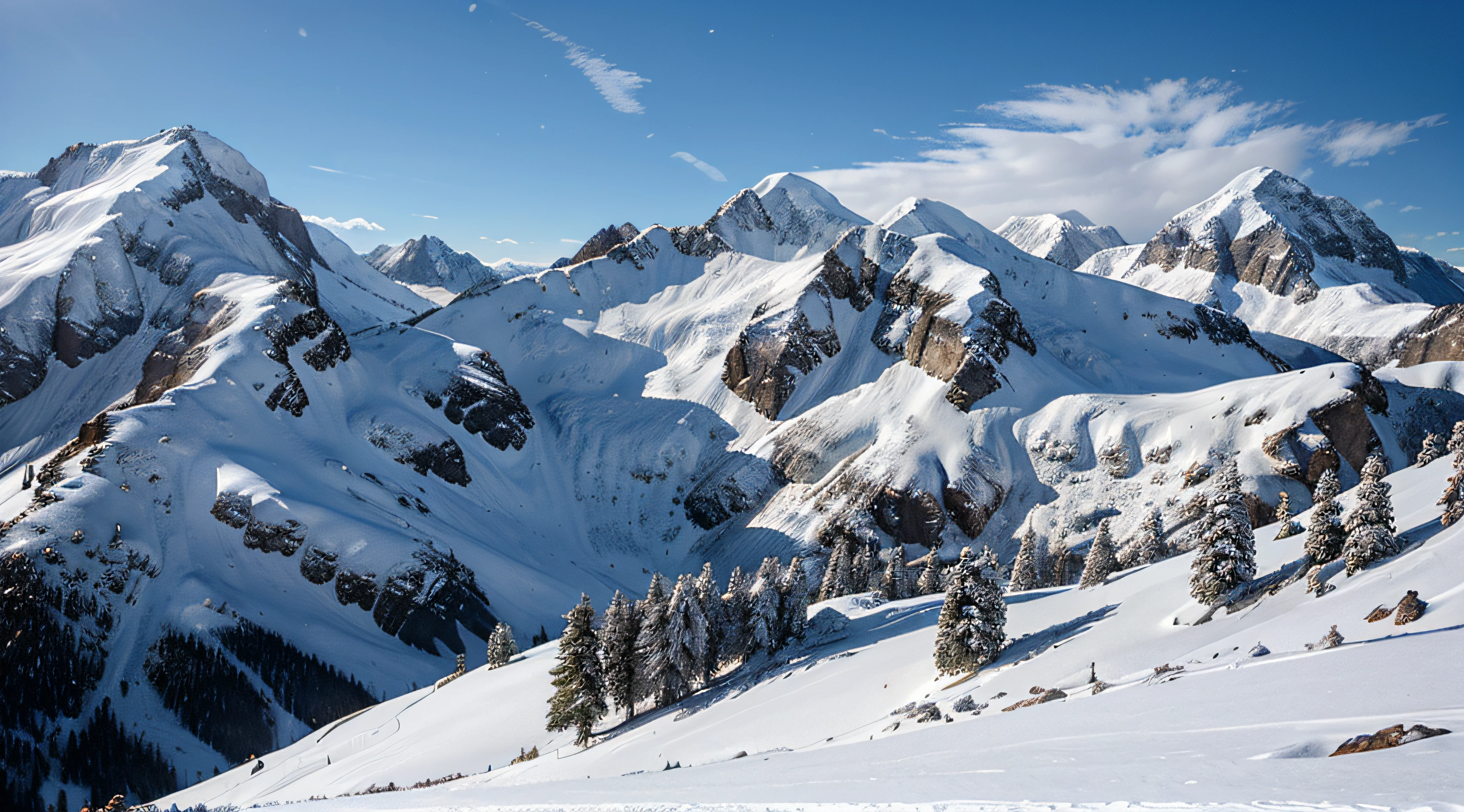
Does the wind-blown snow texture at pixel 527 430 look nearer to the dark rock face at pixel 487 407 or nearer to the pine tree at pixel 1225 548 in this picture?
the dark rock face at pixel 487 407

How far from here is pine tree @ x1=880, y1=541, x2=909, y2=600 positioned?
63312 millimetres

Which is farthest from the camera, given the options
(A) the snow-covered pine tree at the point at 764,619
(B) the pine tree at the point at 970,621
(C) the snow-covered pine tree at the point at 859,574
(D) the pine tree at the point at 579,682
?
(C) the snow-covered pine tree at the point at 859,574

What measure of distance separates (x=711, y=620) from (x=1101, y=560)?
32.8 m

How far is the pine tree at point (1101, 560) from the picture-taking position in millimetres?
51250

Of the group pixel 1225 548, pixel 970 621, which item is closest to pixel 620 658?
pixel 970 621

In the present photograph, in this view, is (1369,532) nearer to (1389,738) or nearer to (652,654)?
(1389,738)

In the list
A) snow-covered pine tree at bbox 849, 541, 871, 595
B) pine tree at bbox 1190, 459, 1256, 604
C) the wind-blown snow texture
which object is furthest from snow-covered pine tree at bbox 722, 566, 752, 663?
snow-covered pine tree at bbox 849, 541, 871, 595

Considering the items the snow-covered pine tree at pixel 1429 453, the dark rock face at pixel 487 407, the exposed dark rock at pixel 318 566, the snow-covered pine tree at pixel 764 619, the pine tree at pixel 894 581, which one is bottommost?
the pine tree at pixel 894 581

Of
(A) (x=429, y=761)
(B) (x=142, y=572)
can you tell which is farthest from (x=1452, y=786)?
(B) (x=142, y=572)

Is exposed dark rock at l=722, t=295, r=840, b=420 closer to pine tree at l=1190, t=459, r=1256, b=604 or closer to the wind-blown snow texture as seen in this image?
the wind-blown snow texture

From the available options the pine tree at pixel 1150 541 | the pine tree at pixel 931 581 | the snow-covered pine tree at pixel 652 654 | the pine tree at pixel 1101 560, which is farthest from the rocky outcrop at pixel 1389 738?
the pine tree at pixel 1150 541

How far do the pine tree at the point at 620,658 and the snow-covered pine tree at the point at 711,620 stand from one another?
447 centimetres

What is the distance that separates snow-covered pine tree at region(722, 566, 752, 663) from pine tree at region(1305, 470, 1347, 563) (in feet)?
94.3

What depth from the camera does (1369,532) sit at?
2375 centimetres
